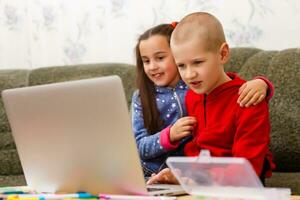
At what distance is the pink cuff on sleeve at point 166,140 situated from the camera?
173cm

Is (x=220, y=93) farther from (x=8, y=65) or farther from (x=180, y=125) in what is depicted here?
(x=8, y=65)

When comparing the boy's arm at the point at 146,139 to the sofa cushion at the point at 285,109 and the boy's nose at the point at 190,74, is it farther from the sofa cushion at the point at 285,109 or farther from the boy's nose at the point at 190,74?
the sofa cushion at the point at 285,109

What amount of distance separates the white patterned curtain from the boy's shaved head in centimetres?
81

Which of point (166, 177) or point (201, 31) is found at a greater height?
point (201, 31)

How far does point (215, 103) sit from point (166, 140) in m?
0.21

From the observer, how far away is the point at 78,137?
127 centimetres

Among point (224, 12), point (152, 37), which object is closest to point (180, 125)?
point (152, 37)

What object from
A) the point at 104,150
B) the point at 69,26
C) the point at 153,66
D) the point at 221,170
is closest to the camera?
the point at 221,170

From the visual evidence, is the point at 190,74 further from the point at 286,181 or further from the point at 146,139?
the point at 286,181

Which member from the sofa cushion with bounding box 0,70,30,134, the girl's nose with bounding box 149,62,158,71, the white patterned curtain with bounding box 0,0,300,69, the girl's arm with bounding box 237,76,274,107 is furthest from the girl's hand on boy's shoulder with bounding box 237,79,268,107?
the sofa cushion with bounding box 0,70,30,134

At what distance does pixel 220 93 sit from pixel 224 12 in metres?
0.90

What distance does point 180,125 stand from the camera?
1656 mm

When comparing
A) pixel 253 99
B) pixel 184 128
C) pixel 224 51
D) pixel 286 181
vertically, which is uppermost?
pixel 224 51

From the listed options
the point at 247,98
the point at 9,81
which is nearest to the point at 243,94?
the point at 247,98
